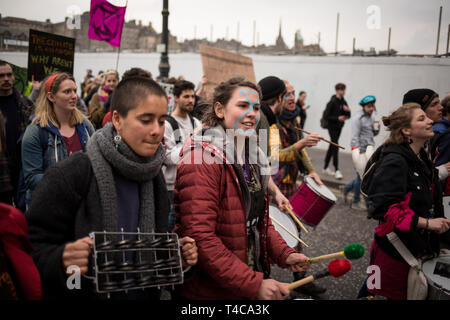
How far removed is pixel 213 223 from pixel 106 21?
12.5 feet

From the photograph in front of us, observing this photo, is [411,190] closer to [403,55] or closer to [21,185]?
[21,185]

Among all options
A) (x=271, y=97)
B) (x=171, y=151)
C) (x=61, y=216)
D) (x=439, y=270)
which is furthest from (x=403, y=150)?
(x=61, y=216)

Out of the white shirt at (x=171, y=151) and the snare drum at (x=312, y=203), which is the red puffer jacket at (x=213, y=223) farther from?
the snare drum at (x=312, y=203)

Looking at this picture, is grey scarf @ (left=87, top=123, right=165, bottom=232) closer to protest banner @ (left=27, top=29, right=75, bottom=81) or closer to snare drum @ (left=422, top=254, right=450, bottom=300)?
snare drum @ (left=422, top=254, right=450, bottom=300)

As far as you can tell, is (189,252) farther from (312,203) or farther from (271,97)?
(271,97)

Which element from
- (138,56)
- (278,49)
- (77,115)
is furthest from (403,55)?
(138,56)

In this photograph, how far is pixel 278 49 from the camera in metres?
19.2

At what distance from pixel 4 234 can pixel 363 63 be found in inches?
527

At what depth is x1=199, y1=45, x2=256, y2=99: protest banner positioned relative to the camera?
19.7 feet

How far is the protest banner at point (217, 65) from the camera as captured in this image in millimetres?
6020

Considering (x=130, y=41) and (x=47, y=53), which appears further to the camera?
(x=130, y=41)

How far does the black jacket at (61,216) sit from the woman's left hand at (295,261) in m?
1.08

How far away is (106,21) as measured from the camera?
452 cm

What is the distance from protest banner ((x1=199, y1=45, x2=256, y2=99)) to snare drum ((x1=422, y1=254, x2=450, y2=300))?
400cm
